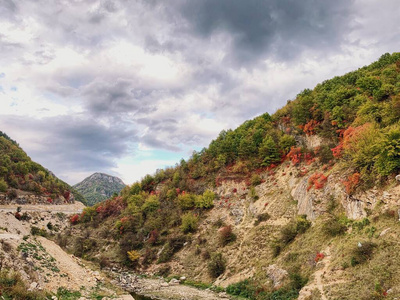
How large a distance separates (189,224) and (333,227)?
1149 inches

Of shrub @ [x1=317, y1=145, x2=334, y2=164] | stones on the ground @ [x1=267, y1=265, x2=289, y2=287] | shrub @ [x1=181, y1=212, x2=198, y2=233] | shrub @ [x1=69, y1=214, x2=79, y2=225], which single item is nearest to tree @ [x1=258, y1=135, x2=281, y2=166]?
shrub @ [x1=317, y1=145, x2=334, y2=164]

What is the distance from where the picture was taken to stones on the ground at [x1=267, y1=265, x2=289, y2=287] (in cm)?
2516

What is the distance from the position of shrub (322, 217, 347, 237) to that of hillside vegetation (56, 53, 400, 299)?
10 cm

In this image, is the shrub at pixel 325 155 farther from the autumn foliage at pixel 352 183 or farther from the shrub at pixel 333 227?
the shrub at pixel 333 227

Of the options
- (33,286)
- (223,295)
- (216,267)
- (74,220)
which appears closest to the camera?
(33,286)

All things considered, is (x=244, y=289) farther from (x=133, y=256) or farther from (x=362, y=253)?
(x=133, y=256)

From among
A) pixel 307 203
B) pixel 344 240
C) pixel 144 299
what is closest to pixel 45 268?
pixel 144 299

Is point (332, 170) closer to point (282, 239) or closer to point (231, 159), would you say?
point (282, 239)

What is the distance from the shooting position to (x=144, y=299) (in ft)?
102

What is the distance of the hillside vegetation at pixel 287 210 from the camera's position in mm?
21266

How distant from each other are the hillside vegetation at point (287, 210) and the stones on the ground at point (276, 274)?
15cm

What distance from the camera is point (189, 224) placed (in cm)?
4753

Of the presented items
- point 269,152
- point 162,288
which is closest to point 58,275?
point 162,288

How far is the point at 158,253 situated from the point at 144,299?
51.5 ft
